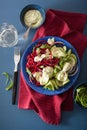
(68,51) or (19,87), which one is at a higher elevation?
(68,51)

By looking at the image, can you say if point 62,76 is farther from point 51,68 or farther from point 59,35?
point 59,35

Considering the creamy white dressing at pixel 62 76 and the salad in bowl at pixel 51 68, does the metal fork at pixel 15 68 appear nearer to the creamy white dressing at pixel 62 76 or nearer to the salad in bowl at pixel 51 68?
the salad in bowl at pixel 51 68

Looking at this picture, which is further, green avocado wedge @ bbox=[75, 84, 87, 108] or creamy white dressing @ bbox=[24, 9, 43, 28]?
creamy white dressing @ bbox=[24, 9, 43, 28]

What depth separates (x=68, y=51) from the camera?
91 cm

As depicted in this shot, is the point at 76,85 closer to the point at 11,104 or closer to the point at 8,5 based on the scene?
the point at 11,104

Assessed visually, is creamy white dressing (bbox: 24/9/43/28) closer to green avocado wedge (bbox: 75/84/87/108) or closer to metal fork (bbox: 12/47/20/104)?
metal fork (bbox: 12/47/20/104)

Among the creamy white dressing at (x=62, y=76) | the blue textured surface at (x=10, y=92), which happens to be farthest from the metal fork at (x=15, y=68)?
the creamy white dressing at (x=62, y=76)

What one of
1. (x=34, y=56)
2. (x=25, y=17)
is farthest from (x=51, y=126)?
(x=25, y=17)

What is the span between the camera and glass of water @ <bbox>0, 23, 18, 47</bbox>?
98 centimetres

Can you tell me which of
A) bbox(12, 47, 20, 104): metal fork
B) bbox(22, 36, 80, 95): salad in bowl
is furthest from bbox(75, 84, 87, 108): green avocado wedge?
bbox(12, 47, 20, 104): metal fork

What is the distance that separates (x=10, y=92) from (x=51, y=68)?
179 mm

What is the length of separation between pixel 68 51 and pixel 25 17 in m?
0.21

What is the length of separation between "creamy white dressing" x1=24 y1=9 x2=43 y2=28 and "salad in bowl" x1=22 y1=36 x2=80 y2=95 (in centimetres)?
10

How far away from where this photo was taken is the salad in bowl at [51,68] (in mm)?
875
